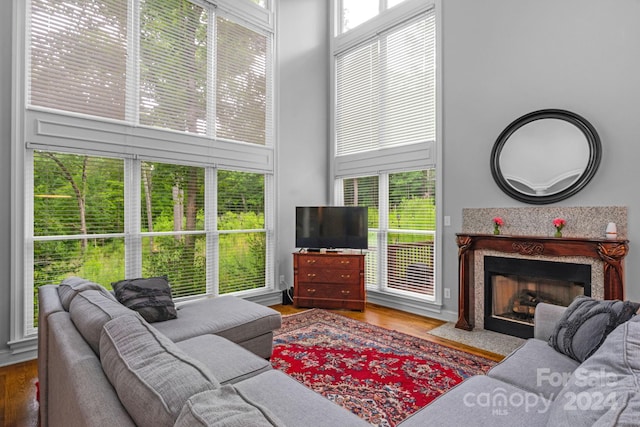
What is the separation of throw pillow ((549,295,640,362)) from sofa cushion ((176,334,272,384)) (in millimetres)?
1657

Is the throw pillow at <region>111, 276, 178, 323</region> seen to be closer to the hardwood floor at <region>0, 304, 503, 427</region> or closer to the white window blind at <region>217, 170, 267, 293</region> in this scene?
the hardwood floor at <region>0, 304, 503, 427</region>

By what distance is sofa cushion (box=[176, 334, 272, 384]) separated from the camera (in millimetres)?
1737

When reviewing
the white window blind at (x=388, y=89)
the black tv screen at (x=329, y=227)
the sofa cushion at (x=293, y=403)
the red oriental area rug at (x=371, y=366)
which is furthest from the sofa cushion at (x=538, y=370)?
the white window blind at (x=388, y=89)

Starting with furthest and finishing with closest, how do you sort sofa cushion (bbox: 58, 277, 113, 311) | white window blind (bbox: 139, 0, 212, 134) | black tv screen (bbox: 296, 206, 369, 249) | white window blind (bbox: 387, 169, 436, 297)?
black tv screen (bbox: 296, 206, 369, 249) < white window blind (bbox: 387, 169, 436, 297) < white window blind (bbox: 139, 0, 212, 134) < sofa cushion (bbox: 58, 277, 113, 311)

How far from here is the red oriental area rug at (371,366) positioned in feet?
7.59

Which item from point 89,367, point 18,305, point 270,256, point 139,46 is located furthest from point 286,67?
point 89,367

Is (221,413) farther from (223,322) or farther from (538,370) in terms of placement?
(223,322)

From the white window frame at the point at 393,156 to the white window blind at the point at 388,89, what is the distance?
0.09 meters

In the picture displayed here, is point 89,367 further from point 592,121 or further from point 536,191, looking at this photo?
point 592,121

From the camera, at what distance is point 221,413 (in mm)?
779

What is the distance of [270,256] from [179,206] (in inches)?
56.9

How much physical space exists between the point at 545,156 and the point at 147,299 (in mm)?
3905

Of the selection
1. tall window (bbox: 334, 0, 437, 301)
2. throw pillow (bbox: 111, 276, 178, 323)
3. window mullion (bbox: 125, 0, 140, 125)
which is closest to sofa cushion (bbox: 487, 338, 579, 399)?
throw pillow (bbox: 111, 276, 178, 323)

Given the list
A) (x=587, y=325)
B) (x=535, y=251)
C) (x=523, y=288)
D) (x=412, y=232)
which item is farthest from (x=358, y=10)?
(x=587, y=325)
